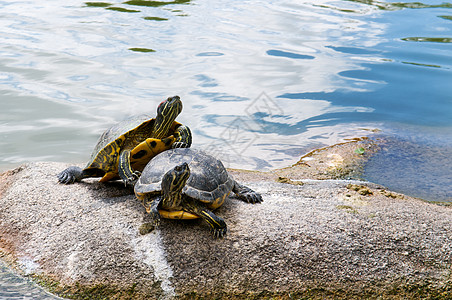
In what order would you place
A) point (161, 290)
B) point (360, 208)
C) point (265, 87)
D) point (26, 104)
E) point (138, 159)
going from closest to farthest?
1. point (161, 290)
2. point (360, 208)
3. point (138, 159)
4. point (26, 104)
5. point (265, 87)

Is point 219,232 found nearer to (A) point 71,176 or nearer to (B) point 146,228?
(B) point 146,228

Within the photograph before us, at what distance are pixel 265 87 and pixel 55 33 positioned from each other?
18.7 feet

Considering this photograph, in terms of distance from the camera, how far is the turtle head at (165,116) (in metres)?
4.12

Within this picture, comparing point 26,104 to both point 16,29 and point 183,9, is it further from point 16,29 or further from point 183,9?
point 183,9

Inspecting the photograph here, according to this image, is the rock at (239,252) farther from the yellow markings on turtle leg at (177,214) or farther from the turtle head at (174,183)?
the turtle head at (174,183)

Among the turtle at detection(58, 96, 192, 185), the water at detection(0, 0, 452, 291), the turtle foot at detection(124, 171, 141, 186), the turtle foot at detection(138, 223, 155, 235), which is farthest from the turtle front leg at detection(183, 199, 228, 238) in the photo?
the water at detection(0, 0, 452, 291)

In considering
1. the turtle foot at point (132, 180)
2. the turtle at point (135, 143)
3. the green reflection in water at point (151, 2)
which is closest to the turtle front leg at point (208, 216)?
the turtle foot at point (132, 180)

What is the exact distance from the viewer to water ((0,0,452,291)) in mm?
6871

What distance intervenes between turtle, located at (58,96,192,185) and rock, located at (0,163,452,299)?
45cm

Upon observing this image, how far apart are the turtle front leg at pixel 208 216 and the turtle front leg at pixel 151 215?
0.65 feet

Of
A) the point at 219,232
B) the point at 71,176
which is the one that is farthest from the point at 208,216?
the point at 71,176

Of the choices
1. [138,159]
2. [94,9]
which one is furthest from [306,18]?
[138,159]

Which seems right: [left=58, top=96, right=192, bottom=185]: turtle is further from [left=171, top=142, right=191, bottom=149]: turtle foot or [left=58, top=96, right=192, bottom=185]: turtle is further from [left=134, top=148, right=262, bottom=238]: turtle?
[left=134, top=148, right=262, bottom=238]: turtle

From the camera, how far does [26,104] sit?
7.85 m
